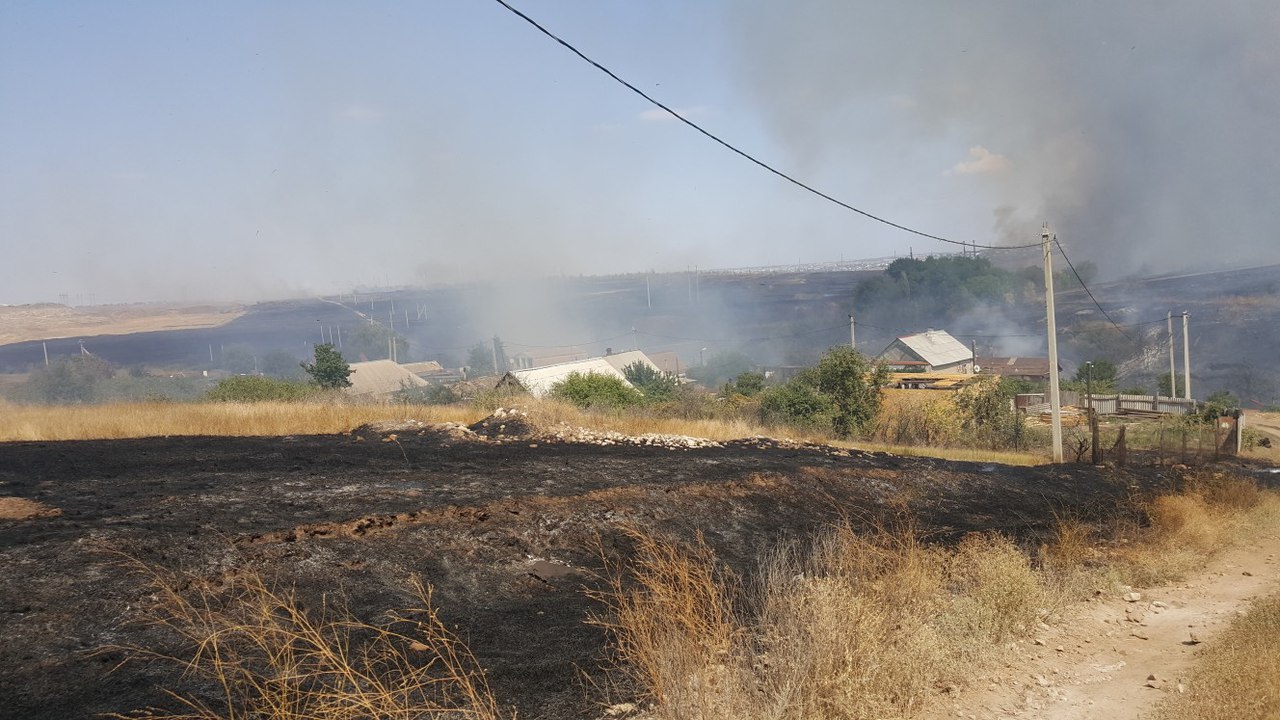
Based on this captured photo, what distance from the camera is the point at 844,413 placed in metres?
32.3

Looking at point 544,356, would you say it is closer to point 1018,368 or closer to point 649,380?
point 649,380

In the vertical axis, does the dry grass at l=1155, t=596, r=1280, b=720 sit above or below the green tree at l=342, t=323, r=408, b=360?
below

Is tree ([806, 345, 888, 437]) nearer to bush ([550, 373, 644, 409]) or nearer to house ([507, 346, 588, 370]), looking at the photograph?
bush ([550, 373, 644, 409])

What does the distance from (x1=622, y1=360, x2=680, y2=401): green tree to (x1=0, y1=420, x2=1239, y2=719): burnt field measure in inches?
1151

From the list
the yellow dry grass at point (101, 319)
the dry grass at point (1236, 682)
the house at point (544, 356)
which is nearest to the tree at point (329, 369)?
the house at point (544, 356)

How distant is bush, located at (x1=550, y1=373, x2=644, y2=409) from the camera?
31047 mm

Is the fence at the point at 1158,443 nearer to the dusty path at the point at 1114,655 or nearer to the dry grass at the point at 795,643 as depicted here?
the dusty path at the point at 1114,655

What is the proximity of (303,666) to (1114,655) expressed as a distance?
7.87 metres

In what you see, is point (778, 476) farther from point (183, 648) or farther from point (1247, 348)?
point (1247, 348)

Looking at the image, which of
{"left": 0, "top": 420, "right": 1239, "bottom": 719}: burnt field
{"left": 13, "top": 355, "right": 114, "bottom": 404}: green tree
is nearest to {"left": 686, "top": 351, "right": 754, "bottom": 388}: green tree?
{"left": 13, "top": 355, "right": 114, "bottom": 404}: green tree

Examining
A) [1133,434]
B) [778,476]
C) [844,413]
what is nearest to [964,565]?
[778,476]

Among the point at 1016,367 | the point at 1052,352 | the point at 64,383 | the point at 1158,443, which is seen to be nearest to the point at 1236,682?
the point at 1052,352

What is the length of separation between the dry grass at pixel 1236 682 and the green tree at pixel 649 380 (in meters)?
35.7

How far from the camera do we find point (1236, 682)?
6859mm
